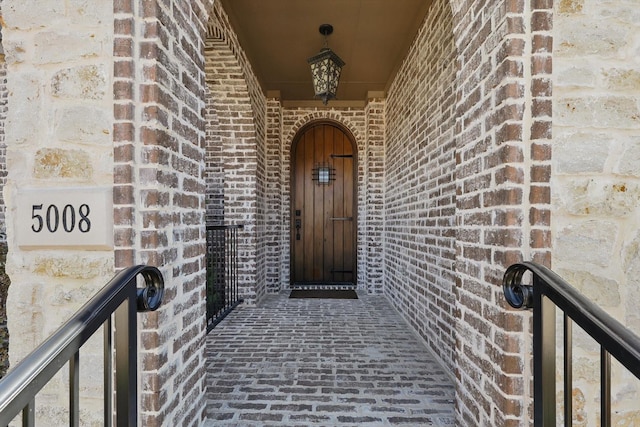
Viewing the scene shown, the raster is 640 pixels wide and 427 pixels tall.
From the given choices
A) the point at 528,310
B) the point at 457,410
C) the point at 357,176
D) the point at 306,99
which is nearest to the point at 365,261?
the point at 357,176

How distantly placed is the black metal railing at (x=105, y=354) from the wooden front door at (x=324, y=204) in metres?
4.37

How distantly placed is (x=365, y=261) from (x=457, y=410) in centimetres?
349

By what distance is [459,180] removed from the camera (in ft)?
6.13

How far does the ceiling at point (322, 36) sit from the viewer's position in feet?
10.4

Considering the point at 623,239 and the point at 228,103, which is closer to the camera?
the point at 623,239

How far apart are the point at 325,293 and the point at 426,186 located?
2.46 meters

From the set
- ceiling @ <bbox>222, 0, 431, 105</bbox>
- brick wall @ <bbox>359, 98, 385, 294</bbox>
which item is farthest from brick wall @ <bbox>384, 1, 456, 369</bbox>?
brick wall @ <bbox>359, 98, 385, 294</bbox>

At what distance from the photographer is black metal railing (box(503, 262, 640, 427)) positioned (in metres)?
0.89

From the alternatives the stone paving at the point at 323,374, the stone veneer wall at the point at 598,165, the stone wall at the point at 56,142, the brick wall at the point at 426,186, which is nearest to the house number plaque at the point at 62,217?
the stone wall at the point at 56,142

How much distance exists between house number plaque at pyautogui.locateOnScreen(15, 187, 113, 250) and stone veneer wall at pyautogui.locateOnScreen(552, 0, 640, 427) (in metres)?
1.75

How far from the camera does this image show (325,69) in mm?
3379

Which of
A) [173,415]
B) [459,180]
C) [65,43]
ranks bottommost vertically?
[173,415]

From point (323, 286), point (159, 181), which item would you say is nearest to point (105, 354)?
Answer: point (159, 181)

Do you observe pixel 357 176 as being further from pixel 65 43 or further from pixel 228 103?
pixel 65 43
